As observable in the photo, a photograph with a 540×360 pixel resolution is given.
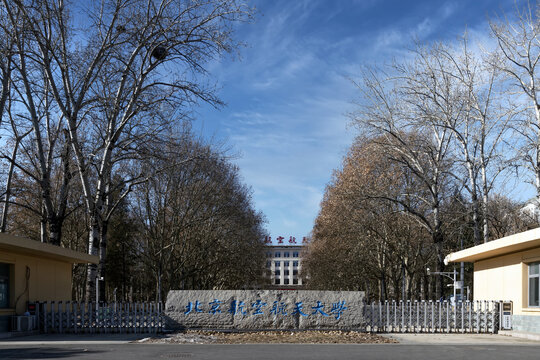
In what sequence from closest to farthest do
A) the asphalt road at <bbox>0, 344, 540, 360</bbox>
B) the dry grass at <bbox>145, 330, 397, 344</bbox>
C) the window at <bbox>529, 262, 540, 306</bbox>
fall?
1. the asphalt road at <bbox>0, 344, 540, 360</bbox>
2. the dry grass at <bbox>145, 330, 397, 344</bbox>
3. the window at <bbox>529, 262, 540, 306</bbox>

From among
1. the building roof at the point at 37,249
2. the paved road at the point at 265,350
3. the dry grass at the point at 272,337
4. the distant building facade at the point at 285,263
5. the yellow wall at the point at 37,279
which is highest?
the building roof at the point at 37,249

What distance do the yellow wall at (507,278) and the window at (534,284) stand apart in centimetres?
22

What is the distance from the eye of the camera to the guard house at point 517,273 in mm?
18391

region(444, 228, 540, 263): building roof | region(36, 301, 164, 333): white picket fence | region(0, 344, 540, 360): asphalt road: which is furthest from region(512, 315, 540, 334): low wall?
region(36, 301, 164, 333): white picket fence

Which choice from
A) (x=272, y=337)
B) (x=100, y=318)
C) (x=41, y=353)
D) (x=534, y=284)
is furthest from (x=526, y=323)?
(x=41, y=353)

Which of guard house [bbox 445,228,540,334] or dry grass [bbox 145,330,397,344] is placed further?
guard house [bbox 445,228,540,334]

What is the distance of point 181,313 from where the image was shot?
773 inches

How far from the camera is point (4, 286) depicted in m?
18.8

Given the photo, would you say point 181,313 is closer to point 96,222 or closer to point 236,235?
point 96,222

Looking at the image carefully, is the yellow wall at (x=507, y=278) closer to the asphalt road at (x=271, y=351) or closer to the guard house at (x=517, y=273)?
the guard house at (x=517, y=273)

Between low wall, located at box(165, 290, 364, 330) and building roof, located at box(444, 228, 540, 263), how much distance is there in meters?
4.99

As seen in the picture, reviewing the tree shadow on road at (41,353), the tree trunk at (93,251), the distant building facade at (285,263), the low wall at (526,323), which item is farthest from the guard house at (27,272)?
the distant building facade at (285,263)

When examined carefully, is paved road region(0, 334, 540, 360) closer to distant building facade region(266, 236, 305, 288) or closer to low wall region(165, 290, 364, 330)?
low wall region(165, 290, 364, 330)

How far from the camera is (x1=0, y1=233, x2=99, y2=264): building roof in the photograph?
17.0 meters
